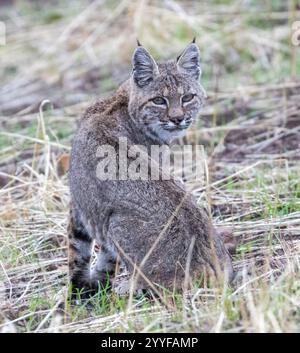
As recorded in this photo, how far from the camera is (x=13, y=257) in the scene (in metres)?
7.16

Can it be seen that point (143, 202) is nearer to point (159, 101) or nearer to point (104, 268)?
point (104, 268)

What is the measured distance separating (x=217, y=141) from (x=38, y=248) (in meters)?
2.65

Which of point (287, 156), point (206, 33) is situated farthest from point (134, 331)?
point (206, 33)

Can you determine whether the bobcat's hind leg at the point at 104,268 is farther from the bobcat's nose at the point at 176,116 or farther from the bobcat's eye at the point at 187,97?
the bobcat's eye at the point at 187,97

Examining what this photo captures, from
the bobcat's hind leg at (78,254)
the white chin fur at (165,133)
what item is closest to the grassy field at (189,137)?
the bobcat's hind leg at (78,254)

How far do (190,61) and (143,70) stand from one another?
401 millimetres

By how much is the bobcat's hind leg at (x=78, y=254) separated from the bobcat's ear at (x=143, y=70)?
1141 millimetres

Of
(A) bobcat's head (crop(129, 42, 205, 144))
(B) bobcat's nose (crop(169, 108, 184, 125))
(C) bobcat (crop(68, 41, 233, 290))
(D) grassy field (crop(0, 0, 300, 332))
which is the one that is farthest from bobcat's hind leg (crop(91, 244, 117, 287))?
(B) bobcat's nose (crop(169, 108, 184, 125))

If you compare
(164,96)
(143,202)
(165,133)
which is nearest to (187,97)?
(164,96)

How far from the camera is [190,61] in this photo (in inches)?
284

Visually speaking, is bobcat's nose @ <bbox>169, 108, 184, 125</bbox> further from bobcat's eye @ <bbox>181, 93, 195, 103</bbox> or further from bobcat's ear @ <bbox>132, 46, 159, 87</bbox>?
bobcat's ear @ <bbox>132, 46, 159, 87</bbox>

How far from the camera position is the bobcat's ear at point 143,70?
7.04m

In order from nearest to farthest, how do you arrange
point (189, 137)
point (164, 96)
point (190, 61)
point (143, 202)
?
point (143, 202) < point (164, 96) < point (190, 61) < point (189, 137)

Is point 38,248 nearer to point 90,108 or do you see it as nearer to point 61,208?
point 61,208
